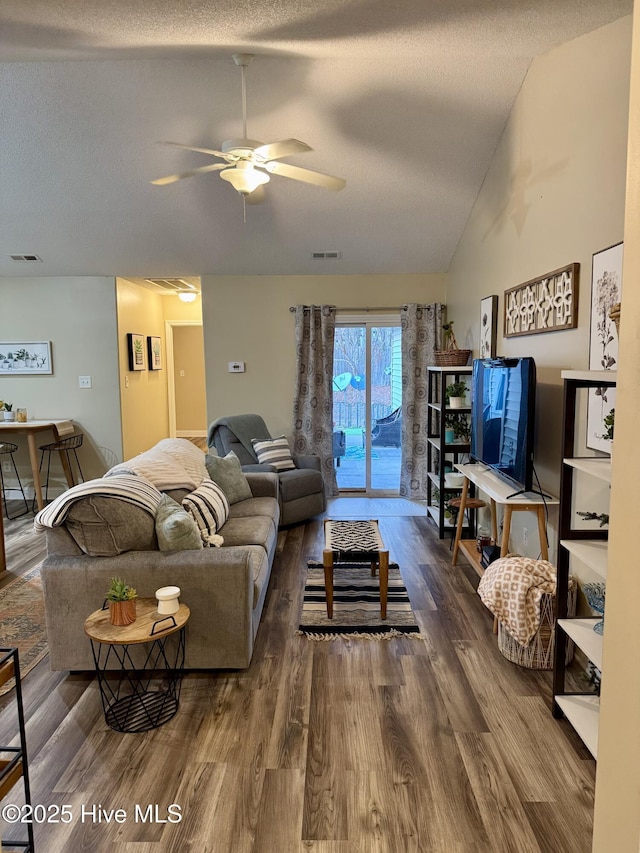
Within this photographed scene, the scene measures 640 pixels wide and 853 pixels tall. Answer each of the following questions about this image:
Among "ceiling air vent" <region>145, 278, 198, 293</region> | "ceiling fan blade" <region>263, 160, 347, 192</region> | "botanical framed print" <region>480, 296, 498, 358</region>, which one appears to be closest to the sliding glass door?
"botanical framed print" <region>480, 296, 498, 358</region>

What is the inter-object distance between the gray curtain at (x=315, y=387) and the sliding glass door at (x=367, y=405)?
0.12 metres

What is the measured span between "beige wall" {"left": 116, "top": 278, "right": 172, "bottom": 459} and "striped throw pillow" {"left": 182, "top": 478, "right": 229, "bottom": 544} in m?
3.20

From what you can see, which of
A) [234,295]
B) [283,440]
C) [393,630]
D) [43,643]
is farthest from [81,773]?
[234,295]

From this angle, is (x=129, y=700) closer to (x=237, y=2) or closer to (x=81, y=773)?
(x=81, y=773)

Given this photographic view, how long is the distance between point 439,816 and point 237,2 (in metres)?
3.37

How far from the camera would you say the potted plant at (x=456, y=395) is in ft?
14.6

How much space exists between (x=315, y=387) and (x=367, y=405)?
62 centimetres

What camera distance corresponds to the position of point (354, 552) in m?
3.09

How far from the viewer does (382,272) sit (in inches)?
229

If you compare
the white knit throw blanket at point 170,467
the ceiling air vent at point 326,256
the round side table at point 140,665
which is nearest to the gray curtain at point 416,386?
the ceiling air vent at point 326,256

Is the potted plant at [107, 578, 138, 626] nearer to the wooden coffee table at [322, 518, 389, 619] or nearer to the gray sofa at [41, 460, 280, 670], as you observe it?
the gray sofa at [41, 460, 280, 670]

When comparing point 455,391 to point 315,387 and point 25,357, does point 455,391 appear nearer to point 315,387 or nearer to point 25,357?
point 315,387

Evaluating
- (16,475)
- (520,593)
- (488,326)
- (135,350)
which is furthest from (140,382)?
(520,593)

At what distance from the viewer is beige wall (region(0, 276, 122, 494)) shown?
6.05 metres
